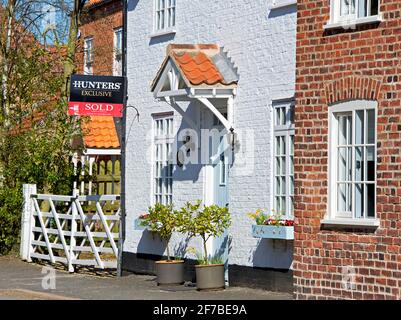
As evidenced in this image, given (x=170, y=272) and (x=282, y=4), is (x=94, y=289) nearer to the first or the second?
(x=170, y=272)

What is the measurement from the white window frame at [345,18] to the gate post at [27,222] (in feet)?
38.0

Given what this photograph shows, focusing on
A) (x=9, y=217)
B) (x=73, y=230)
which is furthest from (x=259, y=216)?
(x=9, y=217)

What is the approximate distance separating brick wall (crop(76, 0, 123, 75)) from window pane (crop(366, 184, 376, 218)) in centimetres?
1490

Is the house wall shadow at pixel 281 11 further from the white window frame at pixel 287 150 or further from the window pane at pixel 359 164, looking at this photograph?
the window pane at pixel 359 164

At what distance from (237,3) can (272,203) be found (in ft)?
11.8

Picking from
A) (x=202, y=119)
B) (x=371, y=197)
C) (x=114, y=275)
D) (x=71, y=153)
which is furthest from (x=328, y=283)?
(x=71, y=153)

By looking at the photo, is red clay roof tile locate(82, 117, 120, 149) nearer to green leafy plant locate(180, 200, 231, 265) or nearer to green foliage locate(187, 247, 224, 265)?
green foliage locate(187, 247, 224, 265)

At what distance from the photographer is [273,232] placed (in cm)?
1723

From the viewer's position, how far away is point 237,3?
1922 centimetres

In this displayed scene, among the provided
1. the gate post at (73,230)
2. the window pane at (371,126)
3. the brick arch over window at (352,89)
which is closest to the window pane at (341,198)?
the window pane at (371,126)

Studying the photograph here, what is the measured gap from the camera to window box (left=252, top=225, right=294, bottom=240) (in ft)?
55.4

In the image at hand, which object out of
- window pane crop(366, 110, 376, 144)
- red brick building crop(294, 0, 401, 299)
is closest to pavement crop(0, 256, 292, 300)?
red brick building crop(294, 0, 401, 299)

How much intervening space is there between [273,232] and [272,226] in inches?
3.9

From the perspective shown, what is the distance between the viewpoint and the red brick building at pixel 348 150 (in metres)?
14.0
